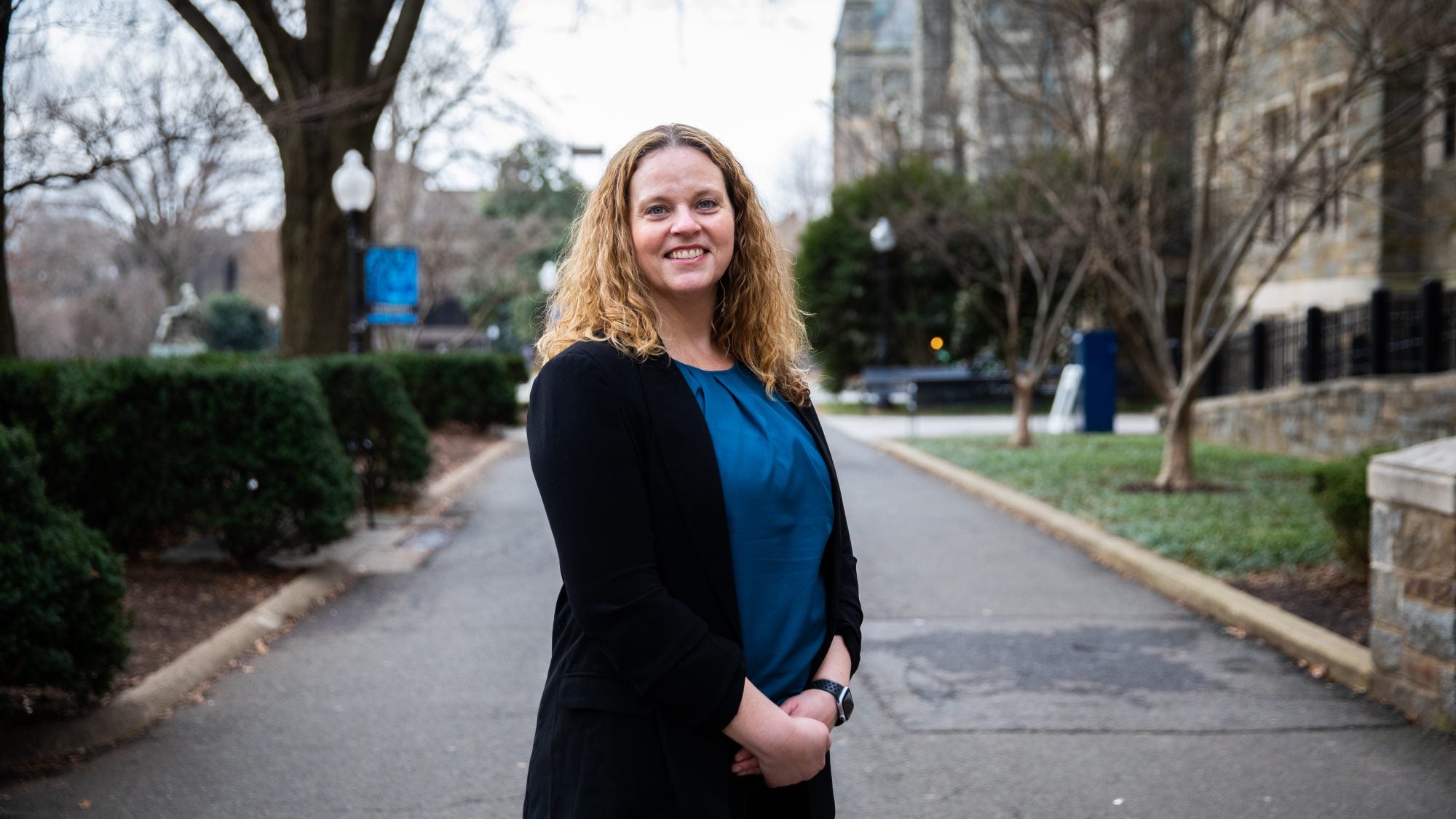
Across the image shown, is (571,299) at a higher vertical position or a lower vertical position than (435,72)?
lower

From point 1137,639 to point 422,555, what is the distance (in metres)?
5.59

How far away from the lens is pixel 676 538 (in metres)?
2.04

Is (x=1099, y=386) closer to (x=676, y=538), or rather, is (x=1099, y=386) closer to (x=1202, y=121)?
(x=1202, y=121)

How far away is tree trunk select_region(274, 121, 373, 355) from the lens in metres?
14.3

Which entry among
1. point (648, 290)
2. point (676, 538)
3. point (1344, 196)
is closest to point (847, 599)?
point (676, 538)

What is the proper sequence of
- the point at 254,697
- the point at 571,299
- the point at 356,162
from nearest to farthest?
the point at 571,299 → the point at 254,697 → the point at 356,162

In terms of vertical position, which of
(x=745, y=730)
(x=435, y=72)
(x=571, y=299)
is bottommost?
(x=745, y=730)

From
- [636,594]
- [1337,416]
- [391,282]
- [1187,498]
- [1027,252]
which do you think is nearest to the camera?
[636,594]

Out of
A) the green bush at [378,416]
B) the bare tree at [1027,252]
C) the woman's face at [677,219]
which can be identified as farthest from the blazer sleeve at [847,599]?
the bare tree at [1027,252]

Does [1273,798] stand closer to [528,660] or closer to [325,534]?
[528,660]

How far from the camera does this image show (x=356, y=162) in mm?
14156

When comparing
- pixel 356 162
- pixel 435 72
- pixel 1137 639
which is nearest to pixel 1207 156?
pixel 1137 639

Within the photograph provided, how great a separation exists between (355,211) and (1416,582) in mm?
12262

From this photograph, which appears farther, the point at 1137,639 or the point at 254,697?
the point at 1137,639
